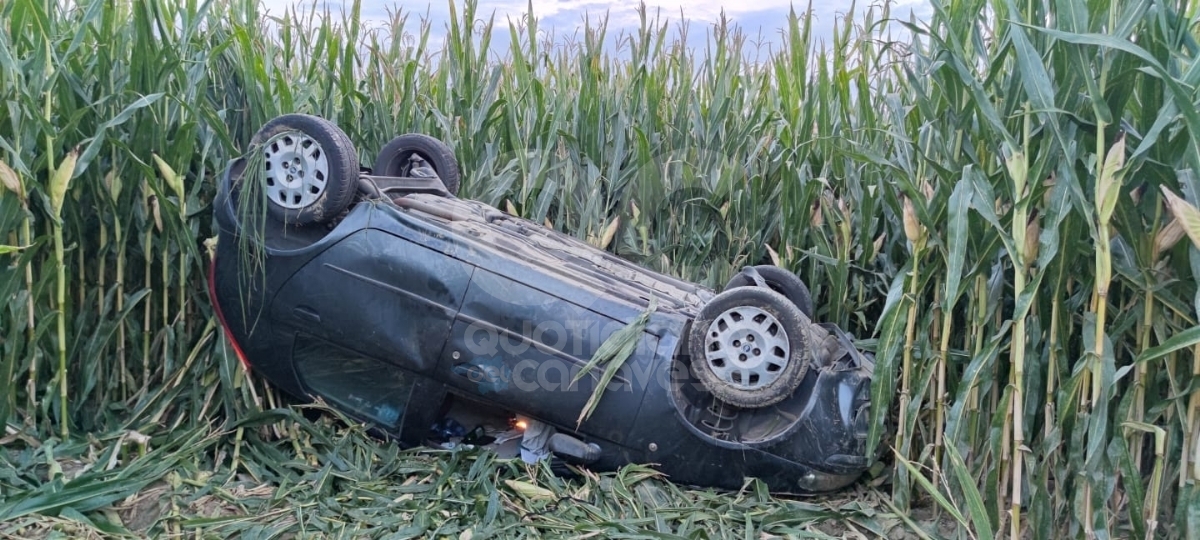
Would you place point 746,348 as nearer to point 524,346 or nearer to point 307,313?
point 524,346

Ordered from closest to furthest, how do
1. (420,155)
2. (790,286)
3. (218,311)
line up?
1. (218,311)
2. (790,286)
3. (420,155)

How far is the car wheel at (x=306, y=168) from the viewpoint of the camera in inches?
118

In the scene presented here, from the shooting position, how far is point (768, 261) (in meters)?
4.18

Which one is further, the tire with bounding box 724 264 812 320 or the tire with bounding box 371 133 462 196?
the tire with bounding box 371 133 462 196

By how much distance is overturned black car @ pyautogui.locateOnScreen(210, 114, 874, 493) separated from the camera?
285cm

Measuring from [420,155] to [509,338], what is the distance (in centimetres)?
134

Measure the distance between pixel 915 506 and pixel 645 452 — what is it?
0.99 m

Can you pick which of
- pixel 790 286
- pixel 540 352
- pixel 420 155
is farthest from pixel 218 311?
pixel 790 286

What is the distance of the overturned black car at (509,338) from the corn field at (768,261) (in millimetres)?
151

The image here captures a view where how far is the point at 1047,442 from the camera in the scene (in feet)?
8.14

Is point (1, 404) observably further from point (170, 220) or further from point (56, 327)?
point (170, 220)

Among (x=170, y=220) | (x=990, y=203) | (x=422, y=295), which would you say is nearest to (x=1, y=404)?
(x=170, y=220)

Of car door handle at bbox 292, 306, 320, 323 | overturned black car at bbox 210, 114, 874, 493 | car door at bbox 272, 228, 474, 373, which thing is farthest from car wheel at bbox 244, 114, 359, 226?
car door handle at bbox 292, 306, 320, 323

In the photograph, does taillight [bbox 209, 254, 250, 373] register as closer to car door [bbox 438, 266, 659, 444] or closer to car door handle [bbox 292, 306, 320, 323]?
car door handle [bbox 292, 306, 320, 323]
